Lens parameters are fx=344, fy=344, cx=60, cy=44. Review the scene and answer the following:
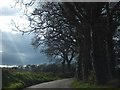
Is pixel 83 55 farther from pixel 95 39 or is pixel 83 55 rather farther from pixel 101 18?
pixel 95 39

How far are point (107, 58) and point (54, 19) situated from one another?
9.08 meters

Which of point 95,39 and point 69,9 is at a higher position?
point 69,9

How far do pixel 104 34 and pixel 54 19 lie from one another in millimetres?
9057

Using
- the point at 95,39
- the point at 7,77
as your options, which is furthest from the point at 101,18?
the point at 7,77

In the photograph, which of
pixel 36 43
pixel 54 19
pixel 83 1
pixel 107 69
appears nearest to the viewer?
pixel 83 1

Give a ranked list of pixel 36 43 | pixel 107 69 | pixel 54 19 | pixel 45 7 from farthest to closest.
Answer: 1. pixel 36 43
2. pixel 54 19
3. pixel 45 7
4. pixel 107 69

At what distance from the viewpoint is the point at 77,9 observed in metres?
30.1

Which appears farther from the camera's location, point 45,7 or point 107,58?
point 45,7

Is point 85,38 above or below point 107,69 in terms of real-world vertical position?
above

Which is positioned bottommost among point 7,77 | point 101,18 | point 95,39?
point 7,77

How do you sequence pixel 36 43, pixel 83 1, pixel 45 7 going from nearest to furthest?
pixel 83 1 → pixel 45 7 → pixel 36 43

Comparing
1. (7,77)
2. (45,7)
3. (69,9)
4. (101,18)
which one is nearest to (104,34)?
(101,18)

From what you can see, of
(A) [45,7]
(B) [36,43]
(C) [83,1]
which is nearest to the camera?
(C) [83,1]

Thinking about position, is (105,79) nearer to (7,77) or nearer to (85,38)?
(85,38)
